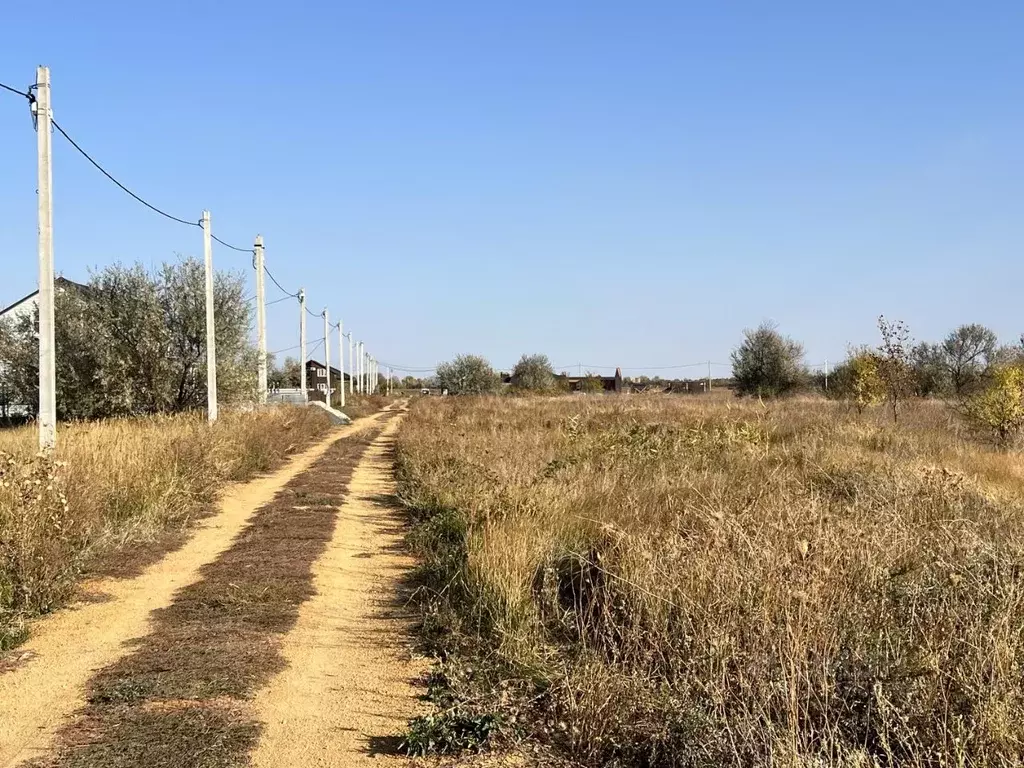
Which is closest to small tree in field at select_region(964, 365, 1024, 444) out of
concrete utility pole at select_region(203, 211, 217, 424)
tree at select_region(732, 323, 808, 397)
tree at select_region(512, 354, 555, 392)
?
concrete utility pole at select_region(203, 211, 217, 424)

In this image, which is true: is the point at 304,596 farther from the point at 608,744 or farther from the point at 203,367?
the point at 203,367

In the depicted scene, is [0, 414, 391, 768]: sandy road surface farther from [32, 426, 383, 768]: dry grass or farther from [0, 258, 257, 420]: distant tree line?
[0, 258, 257, 420]: distant tree line

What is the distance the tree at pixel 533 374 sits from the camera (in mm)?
90125

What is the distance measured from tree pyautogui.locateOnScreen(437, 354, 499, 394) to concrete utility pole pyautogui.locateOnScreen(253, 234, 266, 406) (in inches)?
2354

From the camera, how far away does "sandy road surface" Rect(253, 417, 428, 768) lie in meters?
3.93

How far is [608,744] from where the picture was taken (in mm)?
3770

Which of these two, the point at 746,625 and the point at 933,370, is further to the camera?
the point at 933,370

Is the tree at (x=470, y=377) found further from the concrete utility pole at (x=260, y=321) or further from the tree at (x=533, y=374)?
the concrete utility pole at (x=260, y=321)

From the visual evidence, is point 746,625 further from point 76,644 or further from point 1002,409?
point 1002,409

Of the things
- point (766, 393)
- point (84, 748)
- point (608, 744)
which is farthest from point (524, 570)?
point (766, 393)

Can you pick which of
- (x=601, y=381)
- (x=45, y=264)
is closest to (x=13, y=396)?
(x=45, y=264)

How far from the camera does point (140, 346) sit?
2214 centimetres

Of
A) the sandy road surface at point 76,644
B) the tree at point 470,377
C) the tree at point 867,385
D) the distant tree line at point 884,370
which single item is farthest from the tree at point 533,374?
the sandy road surface at point 76,644

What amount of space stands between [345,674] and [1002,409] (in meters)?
16.5
